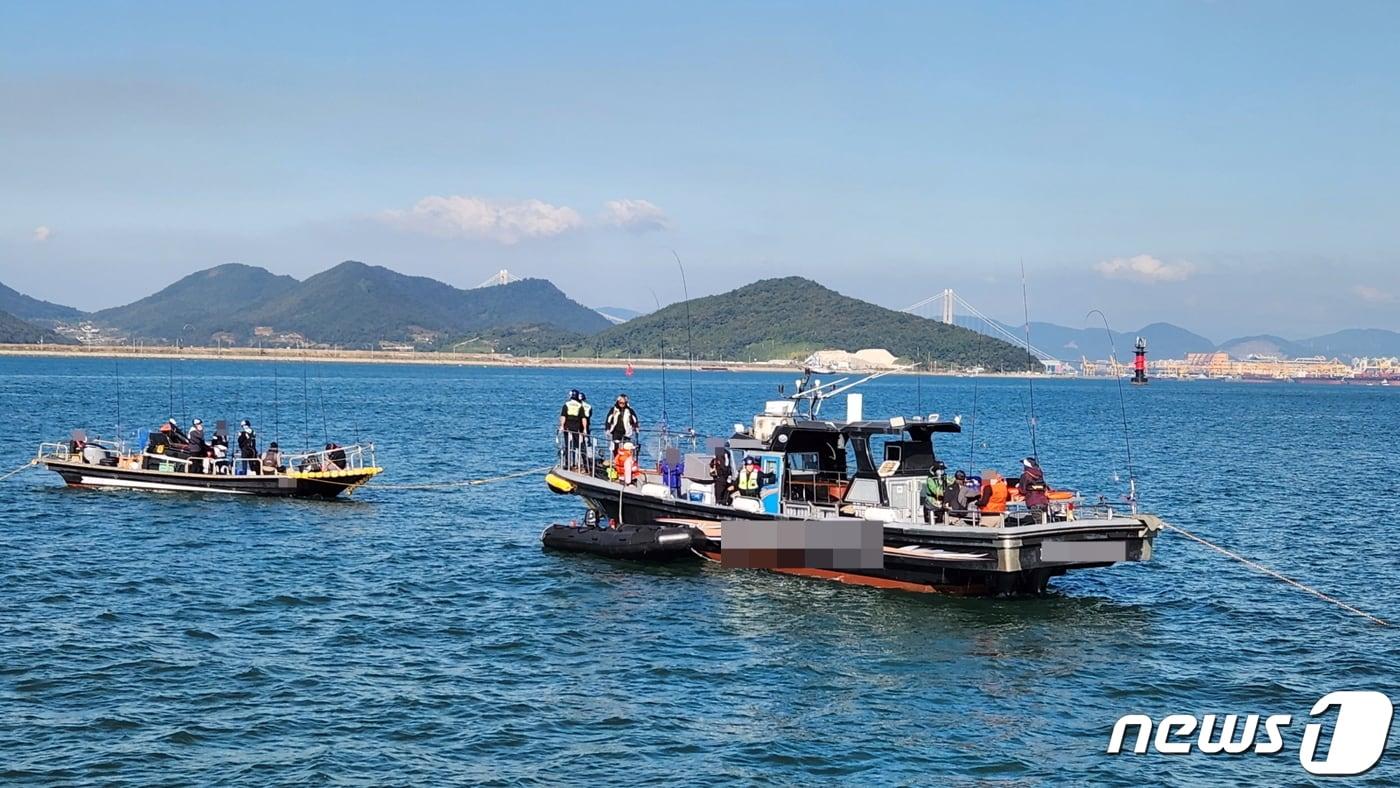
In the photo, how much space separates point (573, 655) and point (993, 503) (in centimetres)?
866

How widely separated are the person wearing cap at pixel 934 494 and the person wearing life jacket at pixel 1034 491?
4.98 feet

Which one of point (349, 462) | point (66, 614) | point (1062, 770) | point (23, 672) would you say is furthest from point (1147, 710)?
A: point (349, 462)

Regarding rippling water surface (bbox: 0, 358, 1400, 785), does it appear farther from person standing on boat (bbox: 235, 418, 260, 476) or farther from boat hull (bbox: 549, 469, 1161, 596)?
person standing on boat (bbox: 235, 418, 260, 476)

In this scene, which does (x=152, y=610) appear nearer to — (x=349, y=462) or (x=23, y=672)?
(x=23, y=672)

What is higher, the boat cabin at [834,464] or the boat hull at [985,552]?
the boat cabin at [834,464]

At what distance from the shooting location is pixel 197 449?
38.2m

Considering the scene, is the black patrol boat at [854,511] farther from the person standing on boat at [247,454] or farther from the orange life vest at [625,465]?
the person standing on boat at [247,454]

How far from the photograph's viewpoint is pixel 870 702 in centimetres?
1816

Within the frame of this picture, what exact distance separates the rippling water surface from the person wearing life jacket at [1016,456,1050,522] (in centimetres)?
188

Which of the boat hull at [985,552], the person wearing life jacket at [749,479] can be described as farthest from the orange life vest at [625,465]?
the person wearing life jacket at [749,479]

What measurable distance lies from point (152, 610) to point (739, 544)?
11.2 m

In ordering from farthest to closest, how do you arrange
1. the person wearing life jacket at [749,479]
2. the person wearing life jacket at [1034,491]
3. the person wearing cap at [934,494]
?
the person wearing life jacket at [749,479], the person wearing cap at [934,494], the person wearing life jacket at [1034,491]

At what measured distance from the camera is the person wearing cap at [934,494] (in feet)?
81.7

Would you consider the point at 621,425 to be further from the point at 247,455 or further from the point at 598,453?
the point at 247,455
